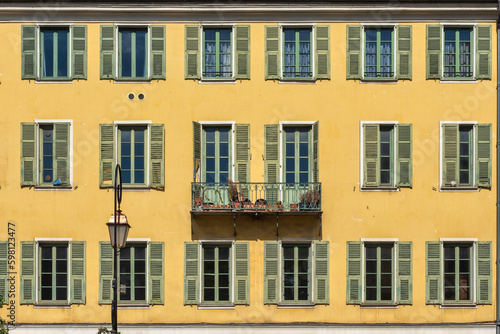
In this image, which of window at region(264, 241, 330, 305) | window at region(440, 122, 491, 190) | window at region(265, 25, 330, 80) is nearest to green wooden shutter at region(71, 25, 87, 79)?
window at region(265, 25, 330, 80)

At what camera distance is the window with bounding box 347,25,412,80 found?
22.3m

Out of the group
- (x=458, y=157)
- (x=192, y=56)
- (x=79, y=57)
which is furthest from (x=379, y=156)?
(x=79, y=57)

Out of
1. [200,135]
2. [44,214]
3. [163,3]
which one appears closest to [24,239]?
[44,214]

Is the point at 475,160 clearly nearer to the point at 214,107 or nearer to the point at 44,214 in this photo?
the point at 214,107

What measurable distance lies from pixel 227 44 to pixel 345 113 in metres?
3.97

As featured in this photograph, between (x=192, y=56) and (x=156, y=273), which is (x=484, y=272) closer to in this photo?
(x=156, y=273)

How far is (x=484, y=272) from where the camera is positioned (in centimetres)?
2219

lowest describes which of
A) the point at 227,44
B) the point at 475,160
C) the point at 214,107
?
the point at 475,160

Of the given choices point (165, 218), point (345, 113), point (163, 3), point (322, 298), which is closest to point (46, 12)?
point (163, 3)

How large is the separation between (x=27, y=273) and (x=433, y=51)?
43.6 ft

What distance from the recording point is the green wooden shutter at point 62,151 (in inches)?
870

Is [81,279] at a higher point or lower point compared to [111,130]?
lower

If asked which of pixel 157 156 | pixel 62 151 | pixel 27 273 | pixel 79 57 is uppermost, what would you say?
pixel 79 57

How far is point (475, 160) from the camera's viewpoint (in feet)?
72.9
